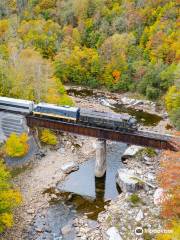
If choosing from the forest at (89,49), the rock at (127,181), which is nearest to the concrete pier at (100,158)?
the rock at (127,181)

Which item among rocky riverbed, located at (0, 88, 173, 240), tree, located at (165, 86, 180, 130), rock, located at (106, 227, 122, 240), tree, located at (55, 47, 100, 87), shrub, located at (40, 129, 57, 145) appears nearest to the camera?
rock, located at (106, 227, 122, 240)

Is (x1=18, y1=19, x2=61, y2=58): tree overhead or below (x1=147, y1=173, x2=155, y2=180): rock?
overhead

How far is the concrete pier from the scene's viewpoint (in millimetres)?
52031

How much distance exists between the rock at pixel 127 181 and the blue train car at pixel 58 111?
31.7ft

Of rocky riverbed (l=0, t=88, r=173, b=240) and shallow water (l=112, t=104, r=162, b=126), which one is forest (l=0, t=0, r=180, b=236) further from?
shallow water (l=112, t=104, r=162, b=126)

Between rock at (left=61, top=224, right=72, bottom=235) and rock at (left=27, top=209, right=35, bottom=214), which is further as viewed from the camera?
rock at (left=27, top=209, right=35, bottom=214)

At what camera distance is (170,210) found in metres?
37.3

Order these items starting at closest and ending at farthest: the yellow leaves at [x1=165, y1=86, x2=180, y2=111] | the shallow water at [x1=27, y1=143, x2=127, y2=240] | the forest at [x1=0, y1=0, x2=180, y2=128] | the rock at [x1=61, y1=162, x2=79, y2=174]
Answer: the shallow water at [x1=27, y1=143, x2=127, y2=240] < the rock at [x1=61, y1=162, x2=79, y2=174] < the forest at [x1=0, y1=0, x2=180, y2=128] < the yellow leaves at [x1=165, y1=86, x2=180, y2=111]

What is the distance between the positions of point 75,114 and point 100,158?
7.04 m

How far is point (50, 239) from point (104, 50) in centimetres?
5466

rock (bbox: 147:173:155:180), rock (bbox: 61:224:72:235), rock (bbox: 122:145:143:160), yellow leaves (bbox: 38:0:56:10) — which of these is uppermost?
yellow leaves (bbox: 38:0:56:10)

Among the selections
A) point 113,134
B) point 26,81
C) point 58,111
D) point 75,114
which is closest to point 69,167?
point 75,114

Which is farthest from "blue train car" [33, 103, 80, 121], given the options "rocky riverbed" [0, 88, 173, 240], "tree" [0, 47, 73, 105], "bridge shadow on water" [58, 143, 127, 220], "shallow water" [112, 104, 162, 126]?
"shallow water" [112, 104, 162, 126]

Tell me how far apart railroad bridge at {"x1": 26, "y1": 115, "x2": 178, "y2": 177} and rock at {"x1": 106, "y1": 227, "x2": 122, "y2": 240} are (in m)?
11.9
